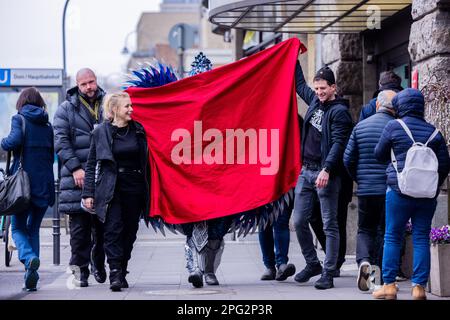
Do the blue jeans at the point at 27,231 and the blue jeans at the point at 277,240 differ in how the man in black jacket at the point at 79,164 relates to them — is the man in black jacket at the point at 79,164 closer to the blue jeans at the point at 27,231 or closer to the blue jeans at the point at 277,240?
the blue jeans at the point at 27,231

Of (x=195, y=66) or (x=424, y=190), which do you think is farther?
(x=195, y=66)

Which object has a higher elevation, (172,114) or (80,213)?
(172,114)

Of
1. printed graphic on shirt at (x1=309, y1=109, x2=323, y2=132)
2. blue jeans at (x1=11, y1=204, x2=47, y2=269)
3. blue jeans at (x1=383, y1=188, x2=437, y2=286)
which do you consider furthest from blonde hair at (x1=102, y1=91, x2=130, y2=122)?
blue jeans at (x1=383, y1=188, x2=437, y2=286)

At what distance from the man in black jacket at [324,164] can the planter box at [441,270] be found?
102cm

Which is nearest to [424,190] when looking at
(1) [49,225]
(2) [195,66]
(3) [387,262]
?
(3) [387,262]

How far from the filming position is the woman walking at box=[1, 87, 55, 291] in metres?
11.2

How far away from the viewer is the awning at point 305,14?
13797mm

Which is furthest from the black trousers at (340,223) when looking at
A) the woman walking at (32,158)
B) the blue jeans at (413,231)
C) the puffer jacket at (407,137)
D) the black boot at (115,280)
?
the woman walking at (32,158)

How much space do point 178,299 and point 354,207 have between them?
5358 millimetres

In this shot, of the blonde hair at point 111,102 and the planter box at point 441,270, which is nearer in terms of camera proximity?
the planter box at point 441,270

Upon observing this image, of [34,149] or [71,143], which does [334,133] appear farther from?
[34,149]

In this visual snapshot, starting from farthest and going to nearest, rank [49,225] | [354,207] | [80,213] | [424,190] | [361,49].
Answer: [49,225] < [361,49] < [354,207] < [80,213] < [424,190]

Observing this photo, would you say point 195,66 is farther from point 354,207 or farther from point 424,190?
point 354,207

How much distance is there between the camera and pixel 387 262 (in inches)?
388
